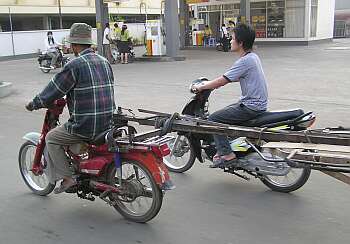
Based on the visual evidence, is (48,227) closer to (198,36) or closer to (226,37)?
(226,37)

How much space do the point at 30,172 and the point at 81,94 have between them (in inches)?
63.9

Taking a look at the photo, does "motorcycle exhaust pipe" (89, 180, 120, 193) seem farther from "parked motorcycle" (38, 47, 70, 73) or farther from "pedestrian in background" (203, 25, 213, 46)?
"pedestrian in background" (203, 25, 213, 46)

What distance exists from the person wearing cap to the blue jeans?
48.8 inches

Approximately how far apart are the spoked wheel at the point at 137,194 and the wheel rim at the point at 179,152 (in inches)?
56.8

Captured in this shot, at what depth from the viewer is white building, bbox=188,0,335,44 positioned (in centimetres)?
2900

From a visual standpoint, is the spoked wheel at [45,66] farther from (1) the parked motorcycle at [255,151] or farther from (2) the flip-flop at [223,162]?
(2) the flip-flop at [223,162]

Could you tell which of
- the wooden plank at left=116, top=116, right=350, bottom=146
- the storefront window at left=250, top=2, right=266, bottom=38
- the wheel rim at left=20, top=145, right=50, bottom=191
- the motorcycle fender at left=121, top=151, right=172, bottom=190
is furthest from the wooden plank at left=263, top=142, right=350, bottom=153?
the storefront window at left=250, top=2, right=266, bottom=38

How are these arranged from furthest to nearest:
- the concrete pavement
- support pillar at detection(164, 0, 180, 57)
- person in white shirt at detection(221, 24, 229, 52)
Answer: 1. person in white shirt at detection(221, 24, 229, 52)
2. support pillar at detection(164, 0, 180, 57)
3. the concrete pavement

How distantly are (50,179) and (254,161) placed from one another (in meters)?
2.21

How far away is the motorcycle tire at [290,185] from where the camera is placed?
5.18m

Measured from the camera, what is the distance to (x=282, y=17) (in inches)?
1167

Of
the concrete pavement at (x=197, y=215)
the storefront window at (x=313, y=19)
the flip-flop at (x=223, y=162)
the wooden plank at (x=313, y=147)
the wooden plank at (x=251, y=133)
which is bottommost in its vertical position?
the concrete pavement at (x=197, y=215)

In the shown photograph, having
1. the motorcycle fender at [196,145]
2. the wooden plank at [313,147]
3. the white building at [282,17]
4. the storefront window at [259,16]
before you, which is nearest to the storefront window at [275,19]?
the white building at [282,17]

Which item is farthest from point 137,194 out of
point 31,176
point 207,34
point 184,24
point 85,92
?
point 184,24
